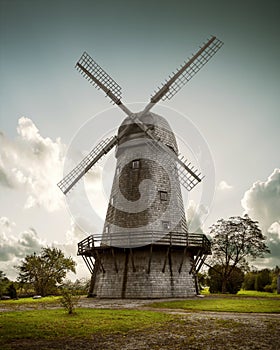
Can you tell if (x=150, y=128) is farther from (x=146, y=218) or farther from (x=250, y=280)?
(x=250, y=280)

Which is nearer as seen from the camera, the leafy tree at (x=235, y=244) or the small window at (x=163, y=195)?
the small window at (x=163, y=195)

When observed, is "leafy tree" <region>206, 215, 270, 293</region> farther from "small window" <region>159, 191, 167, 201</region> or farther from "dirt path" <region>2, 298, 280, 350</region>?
"dirt path" <region>2, 298, 280, 350</region>

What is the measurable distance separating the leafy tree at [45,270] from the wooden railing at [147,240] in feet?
48.3

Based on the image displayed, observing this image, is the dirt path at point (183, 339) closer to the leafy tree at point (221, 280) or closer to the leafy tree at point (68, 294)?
the leafy tree at point (68, 294)

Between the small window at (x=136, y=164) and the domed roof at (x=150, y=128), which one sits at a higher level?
the domed roof at (x=150, y=128)

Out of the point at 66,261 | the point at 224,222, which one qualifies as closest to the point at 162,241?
the point at 224,222

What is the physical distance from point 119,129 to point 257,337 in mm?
19545

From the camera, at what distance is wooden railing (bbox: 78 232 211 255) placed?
60.6 feet

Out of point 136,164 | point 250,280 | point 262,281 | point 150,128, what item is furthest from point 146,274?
point 250,280

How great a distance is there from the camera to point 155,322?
8.87m

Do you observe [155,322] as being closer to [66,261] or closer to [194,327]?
[194,327]

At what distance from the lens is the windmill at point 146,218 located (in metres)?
18.6

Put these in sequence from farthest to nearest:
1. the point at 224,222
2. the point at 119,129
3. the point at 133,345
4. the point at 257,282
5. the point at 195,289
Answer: the point at 257,282, the point at 224,222, the point at 119,129, the point at 195,289, the point at 133,345

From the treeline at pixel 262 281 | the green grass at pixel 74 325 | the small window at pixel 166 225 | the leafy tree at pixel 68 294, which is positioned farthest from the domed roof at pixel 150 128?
the treeline at pixel 262 281
